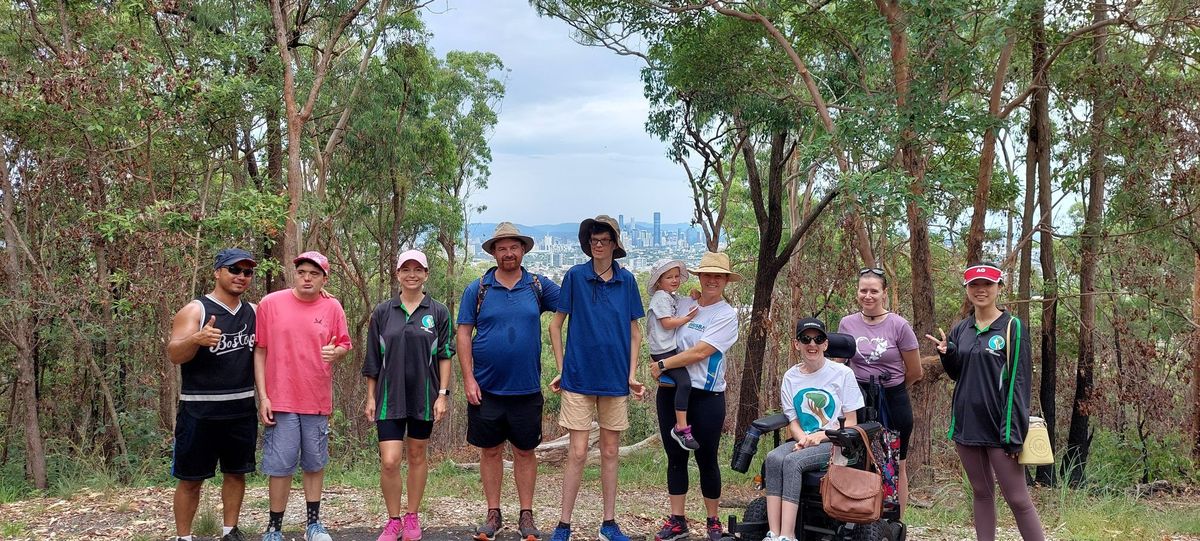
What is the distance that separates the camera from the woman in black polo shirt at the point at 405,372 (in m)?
4.91

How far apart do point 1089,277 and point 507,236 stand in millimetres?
10760

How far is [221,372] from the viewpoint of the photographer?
4.73 metres

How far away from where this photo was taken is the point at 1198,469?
1217cm

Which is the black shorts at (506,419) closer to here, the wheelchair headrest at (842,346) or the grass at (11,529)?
the wheelchair headrest at (842,346)

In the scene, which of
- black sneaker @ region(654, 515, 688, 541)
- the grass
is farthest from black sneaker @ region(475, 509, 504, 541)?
the grass

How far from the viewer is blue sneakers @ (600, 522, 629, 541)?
5.07m

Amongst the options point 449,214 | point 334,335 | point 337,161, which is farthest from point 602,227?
point 449,214

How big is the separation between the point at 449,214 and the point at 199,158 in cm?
1110

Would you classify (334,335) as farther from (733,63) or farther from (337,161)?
(337,161)

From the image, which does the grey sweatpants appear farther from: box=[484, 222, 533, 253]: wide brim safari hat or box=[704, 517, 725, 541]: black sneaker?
box=[484, 222, 533, 253]: wide brim safari hat

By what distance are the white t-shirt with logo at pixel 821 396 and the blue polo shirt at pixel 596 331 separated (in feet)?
3.10

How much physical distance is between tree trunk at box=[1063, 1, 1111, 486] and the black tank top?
31.8 ft

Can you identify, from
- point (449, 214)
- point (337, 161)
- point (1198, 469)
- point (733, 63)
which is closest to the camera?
point (733, 63)

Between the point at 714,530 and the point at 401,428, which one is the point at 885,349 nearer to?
the point at 714,530
